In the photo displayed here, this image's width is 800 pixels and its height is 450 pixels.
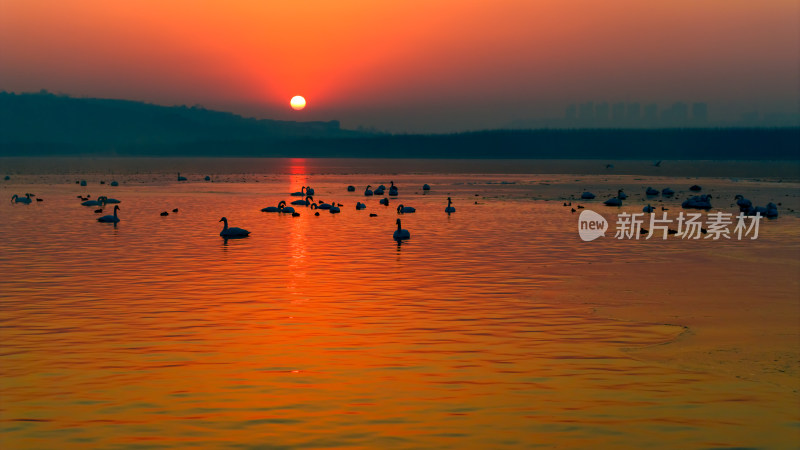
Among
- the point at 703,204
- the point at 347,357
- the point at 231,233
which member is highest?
the point at 703,204

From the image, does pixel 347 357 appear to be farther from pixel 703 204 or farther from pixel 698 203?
pixel 698 203

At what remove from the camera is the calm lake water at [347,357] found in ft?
44.9

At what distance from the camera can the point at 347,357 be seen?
17984 millimetres

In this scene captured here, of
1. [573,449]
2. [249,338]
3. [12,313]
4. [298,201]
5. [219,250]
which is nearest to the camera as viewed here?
[573,449]

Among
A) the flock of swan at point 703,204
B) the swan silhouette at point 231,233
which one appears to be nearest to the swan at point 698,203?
the flock of swan at point 703,204

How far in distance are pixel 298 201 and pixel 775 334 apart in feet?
165

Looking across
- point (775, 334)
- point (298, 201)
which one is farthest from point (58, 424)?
point (298, 201)

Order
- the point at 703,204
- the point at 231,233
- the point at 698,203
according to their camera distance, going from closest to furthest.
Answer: the point at 231,233
the point at 703,204
the point at 698,203

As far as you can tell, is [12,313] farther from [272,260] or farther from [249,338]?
[272,260]

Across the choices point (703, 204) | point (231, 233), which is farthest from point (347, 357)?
point (703, 204)

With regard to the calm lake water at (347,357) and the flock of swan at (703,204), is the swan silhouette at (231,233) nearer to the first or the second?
the calm lake water at (347,357)

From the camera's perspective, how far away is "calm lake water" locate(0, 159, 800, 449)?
1367cm

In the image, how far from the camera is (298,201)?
68062 mm

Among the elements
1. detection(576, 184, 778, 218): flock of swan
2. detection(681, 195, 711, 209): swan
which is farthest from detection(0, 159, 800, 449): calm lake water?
detection(681, 195, 711, 209): swan
